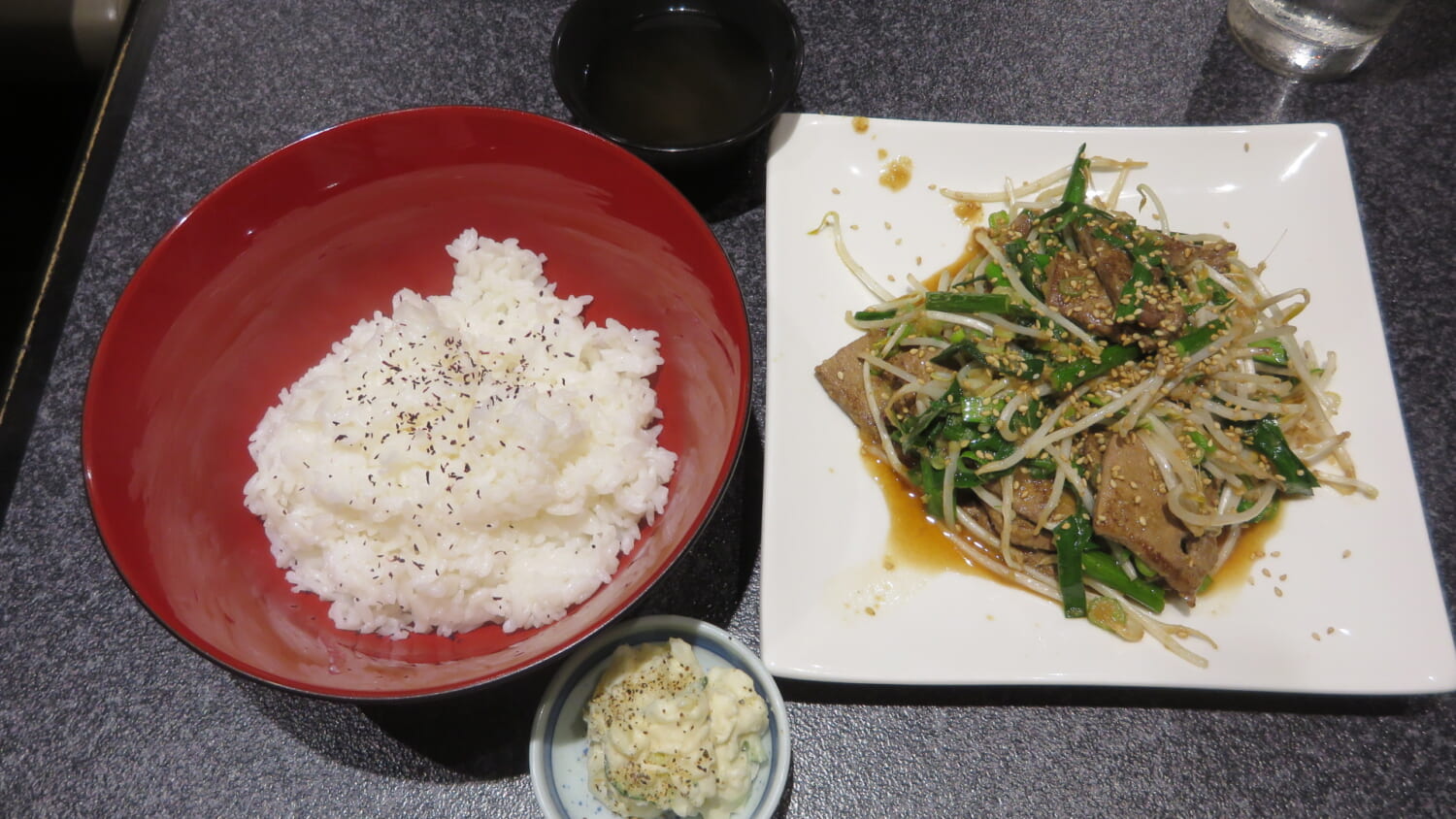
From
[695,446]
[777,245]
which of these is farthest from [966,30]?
[695,446]

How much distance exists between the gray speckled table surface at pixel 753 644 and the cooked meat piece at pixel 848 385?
24 centimetres

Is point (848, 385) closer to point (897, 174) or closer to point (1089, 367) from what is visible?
point (1089, 367)

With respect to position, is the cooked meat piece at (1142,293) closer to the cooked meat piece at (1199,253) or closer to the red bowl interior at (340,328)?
the cooked meat piece at (1199,253)

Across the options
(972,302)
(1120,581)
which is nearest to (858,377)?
(972,302)

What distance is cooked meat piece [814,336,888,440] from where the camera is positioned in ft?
7.07

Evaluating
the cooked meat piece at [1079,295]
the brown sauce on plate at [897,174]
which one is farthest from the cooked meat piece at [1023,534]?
the brown sauce on plate at [897,174]

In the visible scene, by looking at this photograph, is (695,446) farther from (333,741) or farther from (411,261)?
(333,741)

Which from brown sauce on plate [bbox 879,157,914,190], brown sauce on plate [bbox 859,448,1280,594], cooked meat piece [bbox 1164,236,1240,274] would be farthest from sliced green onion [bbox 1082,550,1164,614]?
brown sauce on plate [bbox 879,157,914,190]

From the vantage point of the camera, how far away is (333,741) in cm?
206

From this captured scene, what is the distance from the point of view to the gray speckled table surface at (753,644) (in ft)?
6.61

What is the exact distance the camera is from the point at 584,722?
1891mm

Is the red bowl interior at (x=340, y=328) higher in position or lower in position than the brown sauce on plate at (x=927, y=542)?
higher

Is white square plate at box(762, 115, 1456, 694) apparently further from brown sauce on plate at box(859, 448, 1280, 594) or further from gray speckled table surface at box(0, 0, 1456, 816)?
gray speckled table surface at box(0, 0, 1456, 816)

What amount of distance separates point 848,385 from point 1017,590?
66 cm
